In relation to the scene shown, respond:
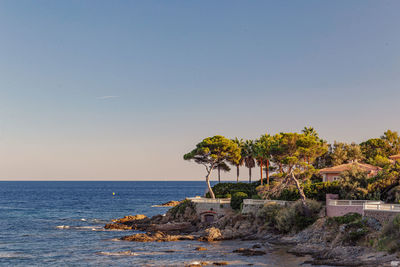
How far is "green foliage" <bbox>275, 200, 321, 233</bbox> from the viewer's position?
50.6m

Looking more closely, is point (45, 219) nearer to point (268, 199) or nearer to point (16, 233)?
point (16, 233)

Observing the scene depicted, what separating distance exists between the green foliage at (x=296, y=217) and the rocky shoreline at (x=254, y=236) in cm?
110

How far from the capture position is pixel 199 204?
6719cm

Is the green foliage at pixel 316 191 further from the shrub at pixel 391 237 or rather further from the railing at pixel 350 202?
the shrub at pixel 391 237

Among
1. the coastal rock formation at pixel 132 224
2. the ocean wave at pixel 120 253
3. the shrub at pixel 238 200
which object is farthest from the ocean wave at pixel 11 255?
the shrub at pixel 238 200

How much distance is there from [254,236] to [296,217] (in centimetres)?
619

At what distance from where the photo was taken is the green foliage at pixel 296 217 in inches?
1993

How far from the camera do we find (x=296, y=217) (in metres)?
51.5

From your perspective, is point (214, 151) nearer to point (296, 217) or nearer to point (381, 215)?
point (296, 217)

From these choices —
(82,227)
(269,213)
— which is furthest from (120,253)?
(82,227)

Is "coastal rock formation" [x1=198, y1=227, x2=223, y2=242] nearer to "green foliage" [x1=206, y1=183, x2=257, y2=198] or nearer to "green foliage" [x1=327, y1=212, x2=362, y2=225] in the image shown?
"green foliage" [x1=327, y1=212, x2=362, y2=225]

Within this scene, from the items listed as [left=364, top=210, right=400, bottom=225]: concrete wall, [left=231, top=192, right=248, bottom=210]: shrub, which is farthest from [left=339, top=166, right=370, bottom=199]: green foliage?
[left=231, top=192, right=248, bottom=210]: shrub

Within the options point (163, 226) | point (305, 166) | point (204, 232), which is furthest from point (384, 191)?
point (163, 226)

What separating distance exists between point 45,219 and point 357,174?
2556 inches
